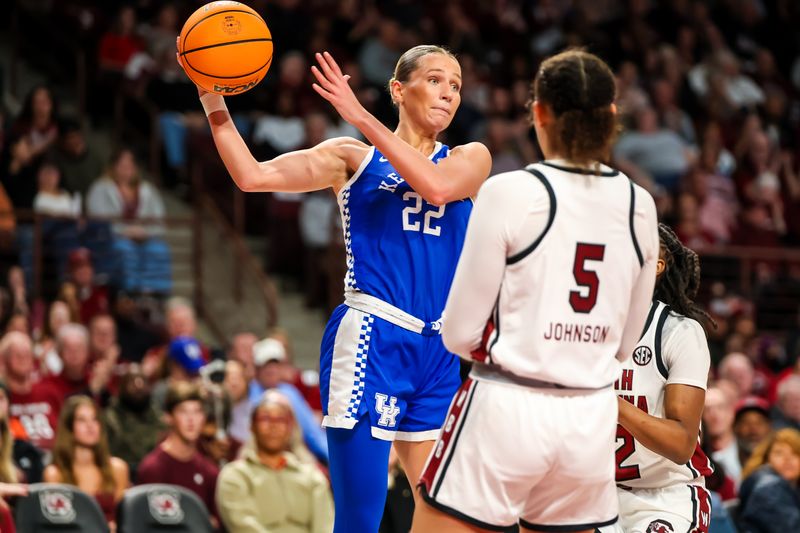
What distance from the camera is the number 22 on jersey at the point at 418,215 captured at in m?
4.60

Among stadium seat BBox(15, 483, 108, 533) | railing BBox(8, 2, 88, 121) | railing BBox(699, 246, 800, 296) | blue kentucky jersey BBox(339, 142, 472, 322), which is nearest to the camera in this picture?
blue kentucky jersey BBox(339, 142, 472, 322)

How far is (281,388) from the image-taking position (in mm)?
9867

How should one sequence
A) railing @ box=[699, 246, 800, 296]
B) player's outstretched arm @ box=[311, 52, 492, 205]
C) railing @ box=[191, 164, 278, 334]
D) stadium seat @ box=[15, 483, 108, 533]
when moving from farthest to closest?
railing @ box=[699, 246, 800, 296] < railing @ box=[191, 164, 278, 334] < stadium seat @ box=[15, 483, 108, 533] < player's outstretched arm @ box=[311, 52, 492, 205]

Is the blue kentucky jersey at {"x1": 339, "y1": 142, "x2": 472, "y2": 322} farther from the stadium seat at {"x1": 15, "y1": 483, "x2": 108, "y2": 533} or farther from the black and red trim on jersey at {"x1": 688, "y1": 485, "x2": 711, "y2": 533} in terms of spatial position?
the stadium seat at {"x1": 15, "y1": 483, "x2": 108, "y2": 533}

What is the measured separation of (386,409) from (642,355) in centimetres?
100

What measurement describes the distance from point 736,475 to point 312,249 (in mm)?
4837

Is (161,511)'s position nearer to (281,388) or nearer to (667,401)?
(281,388)

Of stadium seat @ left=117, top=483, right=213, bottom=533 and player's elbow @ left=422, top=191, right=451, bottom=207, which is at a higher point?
player's elbow @ left=422, top=191, right=451, bottom=207

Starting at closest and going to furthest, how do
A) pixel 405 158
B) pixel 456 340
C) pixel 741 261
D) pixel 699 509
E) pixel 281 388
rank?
pixel 456 340, pixel 405 158, pixel 699 509, pixel 281 388, pixel 741 261

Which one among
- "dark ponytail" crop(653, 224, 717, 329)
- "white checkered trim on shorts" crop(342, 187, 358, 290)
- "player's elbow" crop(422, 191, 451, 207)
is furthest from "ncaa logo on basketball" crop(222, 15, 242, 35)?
"dark ponytail" crop(653, 224, 717, 329)

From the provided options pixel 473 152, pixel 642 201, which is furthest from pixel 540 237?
pixel 473 152

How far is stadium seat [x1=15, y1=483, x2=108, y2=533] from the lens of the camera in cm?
735

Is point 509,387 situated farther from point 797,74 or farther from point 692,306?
point 797,74

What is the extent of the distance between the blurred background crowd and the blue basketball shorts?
10.3ft
